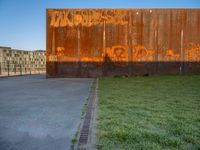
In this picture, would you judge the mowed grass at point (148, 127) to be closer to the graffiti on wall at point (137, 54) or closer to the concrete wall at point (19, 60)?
the graffiti on wall at point (137, 54)

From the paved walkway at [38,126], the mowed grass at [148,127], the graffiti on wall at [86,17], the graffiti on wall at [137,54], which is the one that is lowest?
the paved walkway at [38,126]

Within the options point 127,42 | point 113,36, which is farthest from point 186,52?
point 113,36

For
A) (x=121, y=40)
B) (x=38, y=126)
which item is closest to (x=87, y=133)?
(x=38, y=126)

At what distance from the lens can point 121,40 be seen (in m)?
13.2

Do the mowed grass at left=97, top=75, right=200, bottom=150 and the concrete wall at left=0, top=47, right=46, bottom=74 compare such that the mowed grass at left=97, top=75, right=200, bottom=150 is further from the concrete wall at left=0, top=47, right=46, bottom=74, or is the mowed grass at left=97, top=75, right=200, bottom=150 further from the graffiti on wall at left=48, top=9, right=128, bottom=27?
the concrete wall at left=0, top=47, right=46, bottom=74

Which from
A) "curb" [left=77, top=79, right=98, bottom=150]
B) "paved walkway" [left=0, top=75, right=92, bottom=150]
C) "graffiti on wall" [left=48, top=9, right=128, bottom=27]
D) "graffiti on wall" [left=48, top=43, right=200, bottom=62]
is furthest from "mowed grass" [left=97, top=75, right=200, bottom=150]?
"graffiti on wall" [left=48, top=9, right=128, bottom=27]

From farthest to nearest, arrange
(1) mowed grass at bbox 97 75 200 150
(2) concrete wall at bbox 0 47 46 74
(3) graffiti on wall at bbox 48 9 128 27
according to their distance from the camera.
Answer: (2) concrete wall at bbox 0 47 46 74
(3) graffiti on wall at bbox 48 9 128 27
(1) mowed grass at bbox 97 75 200 150

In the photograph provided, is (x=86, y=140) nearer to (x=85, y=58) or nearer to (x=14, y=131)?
(x=14, y=131)

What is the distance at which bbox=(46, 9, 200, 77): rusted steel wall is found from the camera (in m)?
13.1

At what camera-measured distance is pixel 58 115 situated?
3.66 m

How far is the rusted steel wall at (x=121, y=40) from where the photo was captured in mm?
13109

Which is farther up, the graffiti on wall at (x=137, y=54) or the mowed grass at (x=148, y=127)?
the graffiti on wall at (x=137, y=54)

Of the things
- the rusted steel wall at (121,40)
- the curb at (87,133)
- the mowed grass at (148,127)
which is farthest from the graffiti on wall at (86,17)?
the curb at (87,133)

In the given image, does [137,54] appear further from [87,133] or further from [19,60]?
[19,60]
